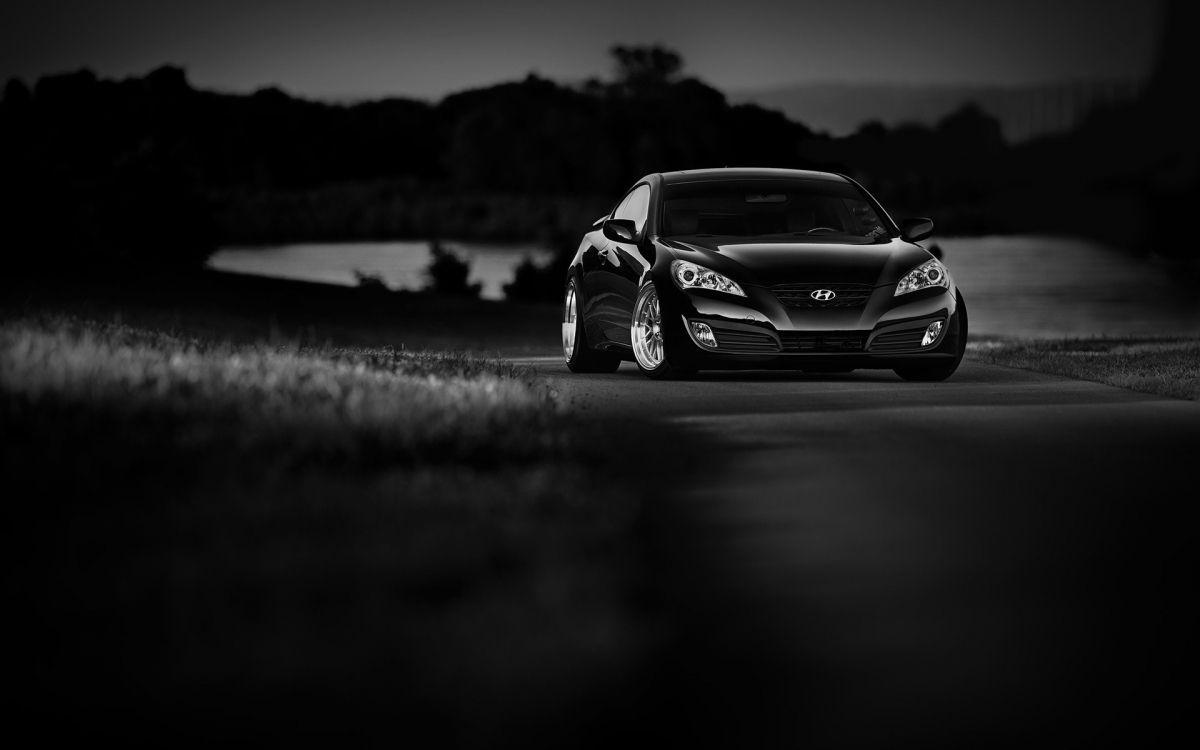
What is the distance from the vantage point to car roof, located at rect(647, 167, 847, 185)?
50.5ft

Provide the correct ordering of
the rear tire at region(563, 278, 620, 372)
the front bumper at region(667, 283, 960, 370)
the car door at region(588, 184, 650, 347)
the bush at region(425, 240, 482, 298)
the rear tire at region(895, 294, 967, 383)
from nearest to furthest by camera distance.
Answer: the front bumper at region(667, 283, 960, 370) < the rear tire at region(895, 294, 967, 383) < the car door at region(588, 184, 650, 347) < the rear tire at region(563, 278, 620, 372) < the bush at region(425, 240, 482, 298)

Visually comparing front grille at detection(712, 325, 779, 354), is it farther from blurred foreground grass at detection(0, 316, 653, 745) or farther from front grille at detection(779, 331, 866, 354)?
blurred foreground grass at detection(0, 316, 653, 745)

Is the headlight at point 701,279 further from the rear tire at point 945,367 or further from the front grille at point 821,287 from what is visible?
the rear tire at point 945,367

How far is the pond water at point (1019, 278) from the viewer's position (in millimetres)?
44812

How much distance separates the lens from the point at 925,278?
14.1 meters

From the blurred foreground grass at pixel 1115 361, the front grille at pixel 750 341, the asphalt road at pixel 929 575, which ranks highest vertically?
the front grille at pixel 750 341

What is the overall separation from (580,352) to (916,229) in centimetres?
321

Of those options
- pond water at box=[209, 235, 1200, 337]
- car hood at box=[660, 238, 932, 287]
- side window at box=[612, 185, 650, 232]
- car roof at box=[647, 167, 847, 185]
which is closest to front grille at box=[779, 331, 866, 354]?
car hood at box=[660, 238, 932, 287]

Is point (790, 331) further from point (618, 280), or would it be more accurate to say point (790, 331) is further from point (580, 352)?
point (580, 352)

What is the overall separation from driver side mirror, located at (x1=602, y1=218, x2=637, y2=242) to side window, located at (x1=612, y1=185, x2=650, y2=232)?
0.92 ft

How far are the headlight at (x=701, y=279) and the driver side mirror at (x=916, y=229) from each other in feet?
6.59

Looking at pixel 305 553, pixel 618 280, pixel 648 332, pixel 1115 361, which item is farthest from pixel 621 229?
pixel 305 553

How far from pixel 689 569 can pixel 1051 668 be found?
5.35 feet

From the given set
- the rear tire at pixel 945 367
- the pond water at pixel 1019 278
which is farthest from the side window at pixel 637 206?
the pond water at pixel 1019 278
